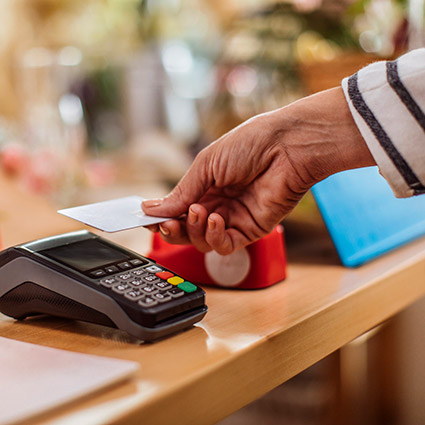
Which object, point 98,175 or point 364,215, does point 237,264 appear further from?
point 98,175

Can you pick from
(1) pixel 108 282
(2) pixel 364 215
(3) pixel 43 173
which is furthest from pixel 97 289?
(3) pixel 43 173

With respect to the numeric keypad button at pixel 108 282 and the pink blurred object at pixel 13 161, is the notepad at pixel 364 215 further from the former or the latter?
the pink blurred object at pixel 13 161

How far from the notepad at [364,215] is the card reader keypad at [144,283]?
9.4 inches

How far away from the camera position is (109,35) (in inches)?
89.0

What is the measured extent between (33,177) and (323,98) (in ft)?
2.79

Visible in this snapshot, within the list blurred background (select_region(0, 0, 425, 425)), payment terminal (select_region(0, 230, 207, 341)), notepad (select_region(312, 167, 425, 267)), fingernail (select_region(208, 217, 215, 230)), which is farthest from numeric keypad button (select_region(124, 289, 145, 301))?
blurred background (select_region(0, 0, 425, 425))

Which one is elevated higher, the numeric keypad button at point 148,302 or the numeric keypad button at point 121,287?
the numeric keypad button at point 121,287

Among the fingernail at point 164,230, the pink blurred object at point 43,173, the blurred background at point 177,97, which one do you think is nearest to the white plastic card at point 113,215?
the fingernail at point 164,230

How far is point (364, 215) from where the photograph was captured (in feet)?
2.25

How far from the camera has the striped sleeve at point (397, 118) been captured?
456 millimetres

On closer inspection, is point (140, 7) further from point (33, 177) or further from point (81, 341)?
point (81, 341)

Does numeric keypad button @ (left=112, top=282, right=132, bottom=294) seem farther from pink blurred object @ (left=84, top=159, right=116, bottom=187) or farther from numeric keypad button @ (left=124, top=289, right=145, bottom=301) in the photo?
pink blurred object @ (left=84, top=159, right=116, bottom=187)

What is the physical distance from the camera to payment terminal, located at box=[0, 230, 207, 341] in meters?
0.42

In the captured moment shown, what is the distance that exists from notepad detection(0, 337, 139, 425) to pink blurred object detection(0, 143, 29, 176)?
2.93ft
